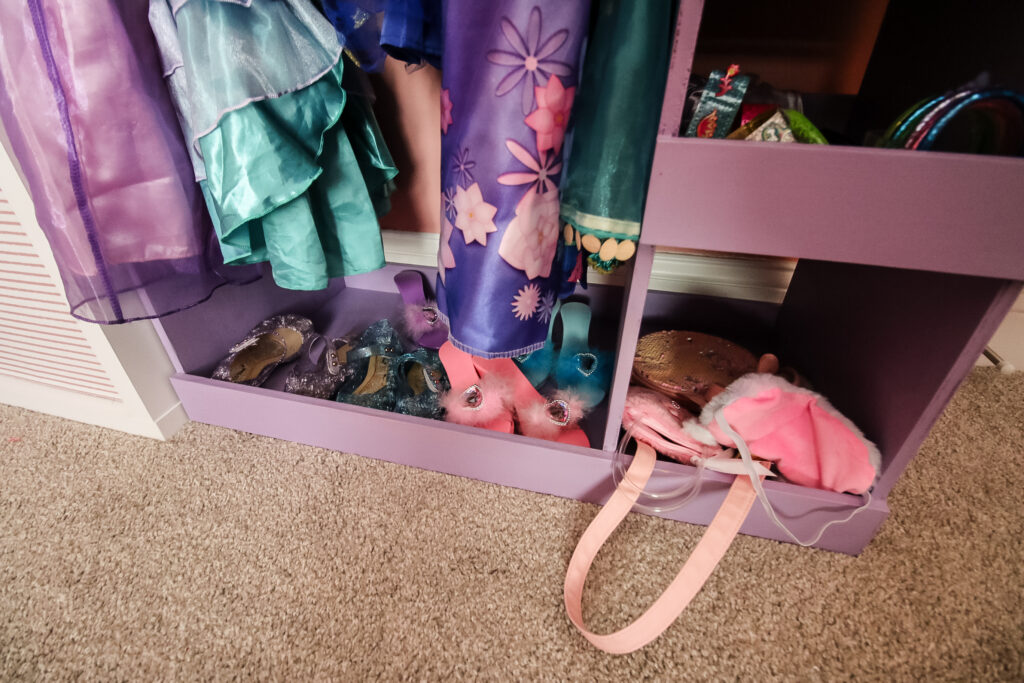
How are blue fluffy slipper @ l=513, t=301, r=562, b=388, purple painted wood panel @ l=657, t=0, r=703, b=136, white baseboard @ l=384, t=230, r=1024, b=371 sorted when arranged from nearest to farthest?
purple painted wood panel @ l=657, t=0, r=703, b=136 → blue fluffy slipper @ l=513, t=301, r=562, b=388 → white baseboard @ l=384, t=230, r=1024, b=371

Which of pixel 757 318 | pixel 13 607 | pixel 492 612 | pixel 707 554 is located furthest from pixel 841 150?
pixel 13 607

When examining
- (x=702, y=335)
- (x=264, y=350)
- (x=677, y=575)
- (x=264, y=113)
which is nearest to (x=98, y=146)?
(x=264, y=113)

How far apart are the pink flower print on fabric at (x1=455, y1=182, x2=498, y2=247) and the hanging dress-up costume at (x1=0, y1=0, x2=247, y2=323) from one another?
36 cm

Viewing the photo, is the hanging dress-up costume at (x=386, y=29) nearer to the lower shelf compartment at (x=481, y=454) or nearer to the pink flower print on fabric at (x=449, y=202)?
the pink flower print on fabric at (x=449, y=202)

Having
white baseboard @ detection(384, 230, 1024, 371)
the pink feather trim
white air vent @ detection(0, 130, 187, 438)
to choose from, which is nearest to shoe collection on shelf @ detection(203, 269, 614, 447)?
the pink feather trim

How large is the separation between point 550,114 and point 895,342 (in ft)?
1.72

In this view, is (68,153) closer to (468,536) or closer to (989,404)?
(468,536)

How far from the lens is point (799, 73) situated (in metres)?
0.87

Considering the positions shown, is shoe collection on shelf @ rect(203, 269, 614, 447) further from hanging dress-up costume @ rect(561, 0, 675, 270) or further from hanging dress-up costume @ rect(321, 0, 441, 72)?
hanging dress-up costume @ rect(321, 0, 441, 72)

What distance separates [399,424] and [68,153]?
0.50 meters

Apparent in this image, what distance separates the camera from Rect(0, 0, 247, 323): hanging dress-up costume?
1.61ft

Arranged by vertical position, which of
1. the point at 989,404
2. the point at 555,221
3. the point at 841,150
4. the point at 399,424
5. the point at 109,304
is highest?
the point at 841,150

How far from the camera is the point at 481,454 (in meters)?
0.70

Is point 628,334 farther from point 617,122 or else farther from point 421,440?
point 421,440
